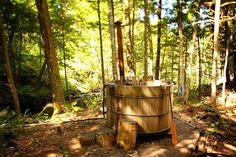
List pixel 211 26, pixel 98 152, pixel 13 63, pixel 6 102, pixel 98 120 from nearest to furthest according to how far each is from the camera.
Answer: pixel 98 152
pixel 98 120
pixel 6 102
pixel 13 63
pixel 211 26

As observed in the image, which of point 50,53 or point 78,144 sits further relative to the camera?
point 50,53

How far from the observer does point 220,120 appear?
10047 mm

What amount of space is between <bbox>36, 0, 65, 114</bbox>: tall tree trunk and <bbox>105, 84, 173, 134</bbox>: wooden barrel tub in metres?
3.71

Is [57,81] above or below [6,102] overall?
above

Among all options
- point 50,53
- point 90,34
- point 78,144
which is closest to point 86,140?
point 78,144

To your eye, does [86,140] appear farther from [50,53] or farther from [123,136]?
[50,53]

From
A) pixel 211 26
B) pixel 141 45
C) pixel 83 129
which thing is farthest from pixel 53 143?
pixel 141 45

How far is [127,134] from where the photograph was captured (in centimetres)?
693

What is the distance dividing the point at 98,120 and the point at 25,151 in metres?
3.37

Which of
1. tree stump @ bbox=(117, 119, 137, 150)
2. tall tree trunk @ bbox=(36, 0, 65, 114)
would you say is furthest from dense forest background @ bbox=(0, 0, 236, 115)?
tree stump @ bbox=(117, 119, 137, 150)

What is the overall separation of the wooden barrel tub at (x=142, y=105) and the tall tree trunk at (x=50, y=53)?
146 inches

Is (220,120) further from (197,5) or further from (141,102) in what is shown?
(197,5)

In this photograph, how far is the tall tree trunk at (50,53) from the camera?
10.2 m

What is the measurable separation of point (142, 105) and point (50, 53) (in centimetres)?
508
